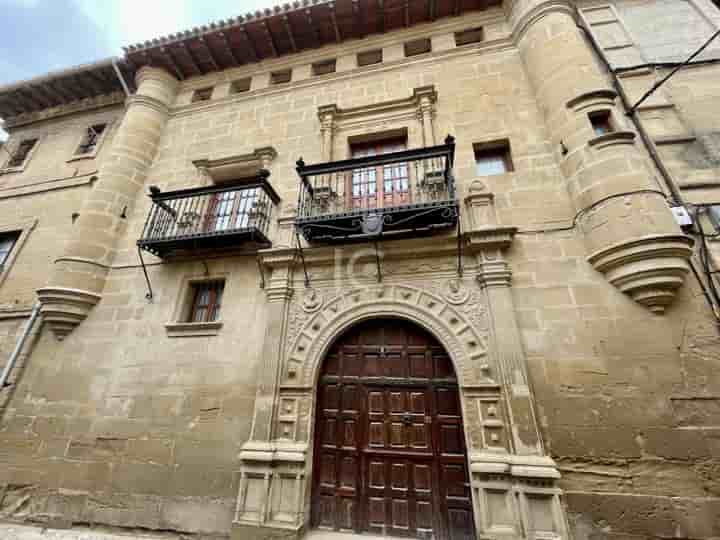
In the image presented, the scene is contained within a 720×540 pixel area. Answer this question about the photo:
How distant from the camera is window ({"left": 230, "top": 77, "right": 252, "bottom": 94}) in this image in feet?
24.8

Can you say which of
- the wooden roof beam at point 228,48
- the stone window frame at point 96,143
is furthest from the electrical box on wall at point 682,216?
the stone window frame at point 96,143

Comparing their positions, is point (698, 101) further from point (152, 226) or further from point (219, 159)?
point (152, 226)

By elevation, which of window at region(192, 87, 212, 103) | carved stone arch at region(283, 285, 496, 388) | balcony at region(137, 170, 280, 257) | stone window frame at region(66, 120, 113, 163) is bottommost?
carved stone arch at region(283, 285, 496, 388)

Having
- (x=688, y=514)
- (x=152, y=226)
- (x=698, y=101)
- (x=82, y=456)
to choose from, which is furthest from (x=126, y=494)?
(x=698, y=101)

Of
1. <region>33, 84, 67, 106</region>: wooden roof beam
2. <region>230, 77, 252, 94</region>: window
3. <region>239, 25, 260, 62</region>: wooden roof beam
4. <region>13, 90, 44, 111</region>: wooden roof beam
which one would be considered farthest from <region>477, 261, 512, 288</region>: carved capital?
<region>13, 90, 44, 111</region>: wooden roof beam

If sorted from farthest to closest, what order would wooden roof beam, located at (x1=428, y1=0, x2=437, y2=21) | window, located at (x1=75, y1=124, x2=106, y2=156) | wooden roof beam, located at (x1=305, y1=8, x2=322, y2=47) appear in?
window, located at (x1=75, y1=124, x2=106, y2=156)
wooden roof beam, located at (x1=305, y1=8, x2=322, y2=47)
wooden roof beam, located at (x1=428, y1=0, x2=437, y2=21)

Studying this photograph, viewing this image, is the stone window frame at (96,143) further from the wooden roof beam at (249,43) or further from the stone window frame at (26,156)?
the wooden roof beam at (249,43)

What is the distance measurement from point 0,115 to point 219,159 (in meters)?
8.78

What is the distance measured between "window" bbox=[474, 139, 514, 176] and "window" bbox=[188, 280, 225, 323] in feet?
16.6

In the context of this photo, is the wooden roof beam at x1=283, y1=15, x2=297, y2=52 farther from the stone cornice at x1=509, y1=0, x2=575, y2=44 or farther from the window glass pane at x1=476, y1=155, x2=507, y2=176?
the window glass pane at x1=476, y1=155, x2=507, y2=176

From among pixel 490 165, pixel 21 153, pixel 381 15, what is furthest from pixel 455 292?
pixel 21 153

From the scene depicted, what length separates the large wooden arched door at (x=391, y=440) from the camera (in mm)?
3576

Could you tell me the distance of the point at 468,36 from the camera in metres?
6.57

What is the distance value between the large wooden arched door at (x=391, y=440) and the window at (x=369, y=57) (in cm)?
626
